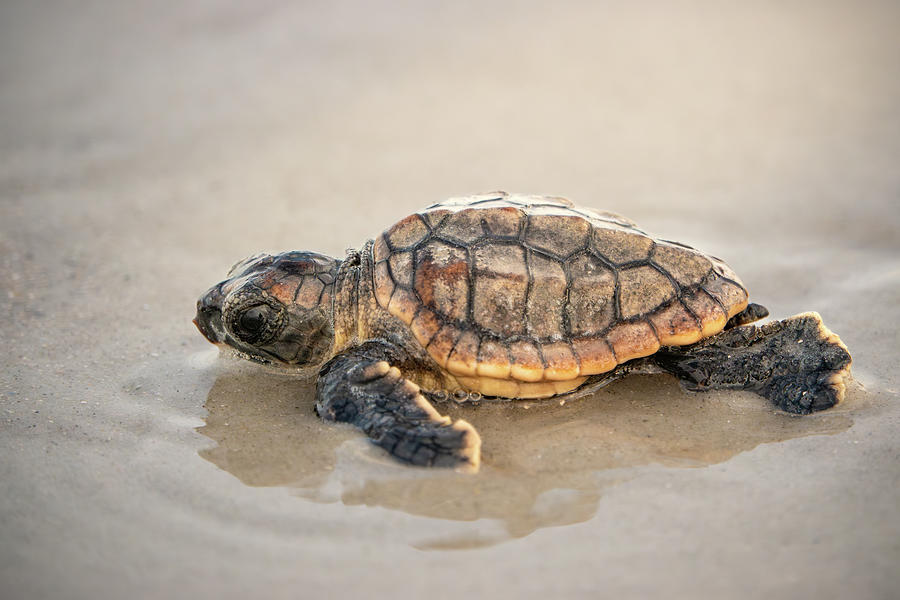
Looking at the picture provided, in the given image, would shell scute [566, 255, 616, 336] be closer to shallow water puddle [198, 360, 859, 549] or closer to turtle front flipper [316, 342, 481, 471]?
shallow water puddle [198, 360, 859, 549]

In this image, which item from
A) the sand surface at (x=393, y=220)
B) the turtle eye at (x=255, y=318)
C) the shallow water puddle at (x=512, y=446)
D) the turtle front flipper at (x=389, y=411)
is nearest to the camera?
the sand surface at (x=393, y=220)

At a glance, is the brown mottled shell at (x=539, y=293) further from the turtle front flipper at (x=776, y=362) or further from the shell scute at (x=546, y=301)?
the turtle front flipper at (x=776, y=362)

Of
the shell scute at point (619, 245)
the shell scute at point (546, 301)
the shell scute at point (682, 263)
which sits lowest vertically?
the shell scute at point (546, 301)

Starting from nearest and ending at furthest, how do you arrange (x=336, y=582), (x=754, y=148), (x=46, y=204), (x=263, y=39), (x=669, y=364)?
(x=336, y=582) → (x=669, y=364) → (x=46, y=204) → (x=754, y=148) → (x=263, y=39)

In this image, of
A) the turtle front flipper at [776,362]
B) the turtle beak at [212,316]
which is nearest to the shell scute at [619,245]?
the turtle front flipper at [776,362]

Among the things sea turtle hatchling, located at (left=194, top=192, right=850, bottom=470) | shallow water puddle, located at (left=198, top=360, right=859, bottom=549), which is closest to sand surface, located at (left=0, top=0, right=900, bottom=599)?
shallow water puddle, located at (left=198, top=360, right=859, bottom=549)

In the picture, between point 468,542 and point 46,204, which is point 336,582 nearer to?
point 468,542

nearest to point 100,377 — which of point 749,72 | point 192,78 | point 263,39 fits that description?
point 192,78
